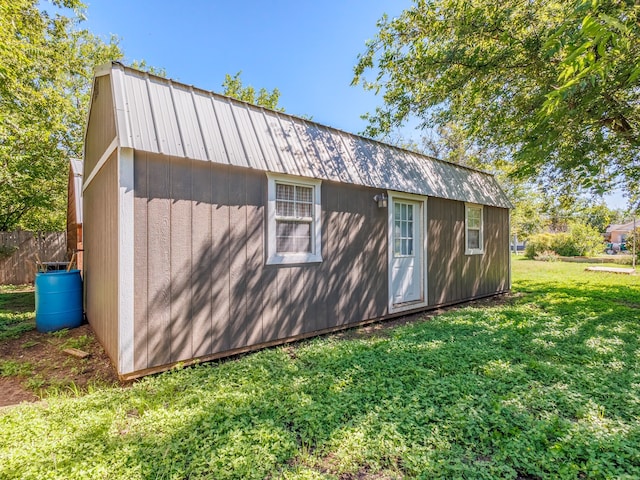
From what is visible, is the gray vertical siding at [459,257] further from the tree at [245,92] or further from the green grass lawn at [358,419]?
the tree at [245,92]

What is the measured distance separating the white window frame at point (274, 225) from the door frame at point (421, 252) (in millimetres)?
1620

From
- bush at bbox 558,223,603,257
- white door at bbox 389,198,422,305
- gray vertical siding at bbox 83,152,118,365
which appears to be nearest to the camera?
gray vertical siding at bbox 83,152,118,365

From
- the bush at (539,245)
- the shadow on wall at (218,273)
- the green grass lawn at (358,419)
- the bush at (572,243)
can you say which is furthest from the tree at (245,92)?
the bush at (572,243)

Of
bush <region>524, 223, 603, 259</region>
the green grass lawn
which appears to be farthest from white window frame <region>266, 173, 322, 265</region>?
bush <region>524, 223, 603, 259</region>

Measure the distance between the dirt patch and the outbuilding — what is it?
31 cm

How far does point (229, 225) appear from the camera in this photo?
369cm

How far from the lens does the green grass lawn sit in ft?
6.17

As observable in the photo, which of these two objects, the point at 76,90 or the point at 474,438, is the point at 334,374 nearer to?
the point at 474,438

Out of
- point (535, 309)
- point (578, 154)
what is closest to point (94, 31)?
point (578, 154)

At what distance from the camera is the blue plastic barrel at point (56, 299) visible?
4.79m

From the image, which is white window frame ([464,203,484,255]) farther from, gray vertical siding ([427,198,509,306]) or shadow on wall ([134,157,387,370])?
shadow on wall ([134,157,387,370])

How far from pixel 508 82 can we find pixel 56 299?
30.8 ft

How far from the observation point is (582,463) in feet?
6.21

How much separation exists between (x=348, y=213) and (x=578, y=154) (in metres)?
4.73
